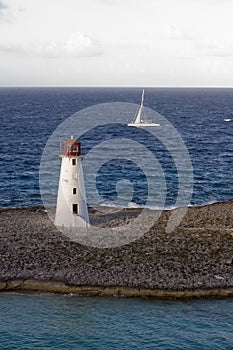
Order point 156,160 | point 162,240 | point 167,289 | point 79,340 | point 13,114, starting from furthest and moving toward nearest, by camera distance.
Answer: point 13,114 < point 156,160 < point 162,240 < point 167,289 < point 79,340

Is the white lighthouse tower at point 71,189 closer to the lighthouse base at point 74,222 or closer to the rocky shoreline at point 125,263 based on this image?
the lighthouse base at point 74,222

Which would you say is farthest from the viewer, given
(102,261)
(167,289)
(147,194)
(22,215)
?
(147,194)

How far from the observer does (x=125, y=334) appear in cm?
3077

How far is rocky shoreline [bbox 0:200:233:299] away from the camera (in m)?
34.9

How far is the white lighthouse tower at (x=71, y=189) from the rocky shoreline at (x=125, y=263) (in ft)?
5.38

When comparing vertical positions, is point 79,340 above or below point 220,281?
below

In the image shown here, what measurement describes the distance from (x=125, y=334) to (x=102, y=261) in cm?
782

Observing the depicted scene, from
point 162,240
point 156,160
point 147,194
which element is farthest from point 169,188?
point 162,240

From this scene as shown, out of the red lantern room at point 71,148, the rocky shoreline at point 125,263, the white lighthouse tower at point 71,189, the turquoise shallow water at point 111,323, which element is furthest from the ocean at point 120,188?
the red lantern room at point 71,148

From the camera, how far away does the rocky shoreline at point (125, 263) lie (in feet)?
115

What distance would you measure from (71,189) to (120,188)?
26.3m

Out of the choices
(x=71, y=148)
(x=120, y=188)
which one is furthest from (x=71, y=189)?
(x=120, y=188)

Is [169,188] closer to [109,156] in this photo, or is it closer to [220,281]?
[109,156]

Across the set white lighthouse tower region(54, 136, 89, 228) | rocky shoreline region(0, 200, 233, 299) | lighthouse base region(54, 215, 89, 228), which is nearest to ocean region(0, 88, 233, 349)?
rocky shoreline region(0, 200, 233, 299)
